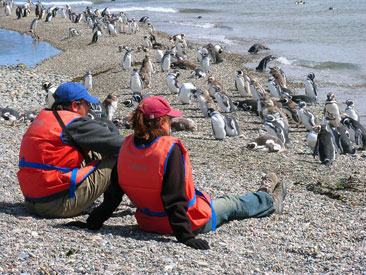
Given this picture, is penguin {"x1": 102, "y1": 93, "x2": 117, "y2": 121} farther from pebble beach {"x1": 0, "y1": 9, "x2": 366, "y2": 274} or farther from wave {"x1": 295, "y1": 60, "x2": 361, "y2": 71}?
wave {"x1": 295, "y1": 60, "x2": 361, "y2": 71}

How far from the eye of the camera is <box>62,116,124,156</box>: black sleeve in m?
4.48

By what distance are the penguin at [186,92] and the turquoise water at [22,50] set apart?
782cm

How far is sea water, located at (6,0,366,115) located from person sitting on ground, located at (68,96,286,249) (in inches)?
422

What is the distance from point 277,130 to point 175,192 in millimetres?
6331

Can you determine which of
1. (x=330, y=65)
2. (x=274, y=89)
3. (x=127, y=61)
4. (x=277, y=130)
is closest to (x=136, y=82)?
(x=127, y=61)

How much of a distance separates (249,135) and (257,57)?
11.7m

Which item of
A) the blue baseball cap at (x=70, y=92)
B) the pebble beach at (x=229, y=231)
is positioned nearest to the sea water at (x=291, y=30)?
the pebble beach at (x=229, y=231)

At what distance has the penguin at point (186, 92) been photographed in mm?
13139

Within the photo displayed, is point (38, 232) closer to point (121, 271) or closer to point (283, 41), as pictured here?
point (121, 271)

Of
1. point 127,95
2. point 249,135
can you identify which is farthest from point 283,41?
point 249,135

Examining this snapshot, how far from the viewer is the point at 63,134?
14.7 feet

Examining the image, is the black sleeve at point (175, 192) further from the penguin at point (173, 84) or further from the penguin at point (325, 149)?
the penguin at point (173, 84)

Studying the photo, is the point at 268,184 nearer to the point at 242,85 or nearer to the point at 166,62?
the point at 242,85

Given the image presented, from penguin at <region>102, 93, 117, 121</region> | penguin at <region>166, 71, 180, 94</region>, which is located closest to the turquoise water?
penguin at <region>166, 71, 180, 94</region>
